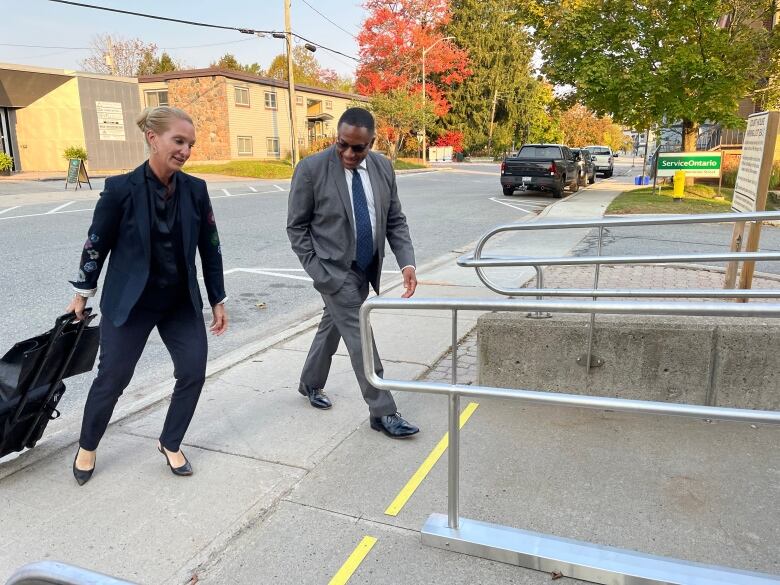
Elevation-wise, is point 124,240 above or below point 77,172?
above

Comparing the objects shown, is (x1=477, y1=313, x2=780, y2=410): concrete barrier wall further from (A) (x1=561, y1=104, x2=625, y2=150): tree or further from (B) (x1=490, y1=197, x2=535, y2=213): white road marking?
(A) (x1=561, y1=104, x2=625, y2=150): tree

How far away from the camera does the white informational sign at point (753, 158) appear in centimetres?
509

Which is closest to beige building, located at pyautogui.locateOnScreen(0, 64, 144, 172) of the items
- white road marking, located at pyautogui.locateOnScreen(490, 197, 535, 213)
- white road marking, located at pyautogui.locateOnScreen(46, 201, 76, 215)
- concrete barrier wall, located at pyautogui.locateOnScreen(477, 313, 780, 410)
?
white road marking, located at pyautogui.locateOnScreen(46, 201, 76, 215)

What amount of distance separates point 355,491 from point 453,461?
0.71 meters

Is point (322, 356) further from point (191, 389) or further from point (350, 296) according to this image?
point (191, 389)

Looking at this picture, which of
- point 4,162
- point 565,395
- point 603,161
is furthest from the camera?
point 603,161

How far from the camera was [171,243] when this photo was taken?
3.04m

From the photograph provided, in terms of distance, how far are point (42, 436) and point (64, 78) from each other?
32.5 m

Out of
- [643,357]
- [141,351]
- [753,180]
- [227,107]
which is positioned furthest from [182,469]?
[227,107]

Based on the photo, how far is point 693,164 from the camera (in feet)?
59.2

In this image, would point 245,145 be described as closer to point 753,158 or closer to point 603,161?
point 603,161

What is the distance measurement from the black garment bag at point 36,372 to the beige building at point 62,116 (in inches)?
1223

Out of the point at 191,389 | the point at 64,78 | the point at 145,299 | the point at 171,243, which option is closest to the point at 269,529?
the point at 191,389

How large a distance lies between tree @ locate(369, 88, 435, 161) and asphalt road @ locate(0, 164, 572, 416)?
64.6ft
